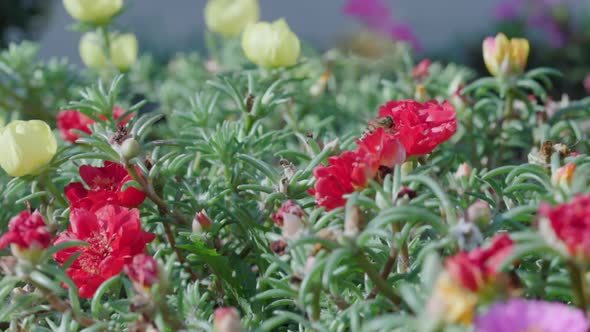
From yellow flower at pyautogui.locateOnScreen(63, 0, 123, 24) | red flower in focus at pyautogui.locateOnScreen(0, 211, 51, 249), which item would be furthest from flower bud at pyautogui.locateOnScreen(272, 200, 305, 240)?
yellow flower at pyautogui.locateOnScreen(63, 0, 123, 24)

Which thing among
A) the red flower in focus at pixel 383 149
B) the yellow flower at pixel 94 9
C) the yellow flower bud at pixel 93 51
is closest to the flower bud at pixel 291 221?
the red flower in focus at pixel 383 149

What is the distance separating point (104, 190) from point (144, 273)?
415mm

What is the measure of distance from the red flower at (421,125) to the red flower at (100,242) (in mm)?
479

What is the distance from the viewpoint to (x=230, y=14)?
2.75 metres

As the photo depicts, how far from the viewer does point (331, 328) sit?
3.80 feet

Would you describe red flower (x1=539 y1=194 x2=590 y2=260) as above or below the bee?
above

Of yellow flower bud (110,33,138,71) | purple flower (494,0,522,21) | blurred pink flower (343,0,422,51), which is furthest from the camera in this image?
purple flower (494,0,522,21)

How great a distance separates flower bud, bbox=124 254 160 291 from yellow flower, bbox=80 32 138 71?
1.44 meters

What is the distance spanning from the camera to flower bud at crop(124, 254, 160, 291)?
3.50 ft

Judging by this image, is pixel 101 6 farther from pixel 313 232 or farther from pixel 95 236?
pixel 313 232

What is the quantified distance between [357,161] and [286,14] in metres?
5.58

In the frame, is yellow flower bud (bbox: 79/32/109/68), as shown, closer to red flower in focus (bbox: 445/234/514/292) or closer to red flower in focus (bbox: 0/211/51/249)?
red flower in focus (bbox: 0/211/51/249)

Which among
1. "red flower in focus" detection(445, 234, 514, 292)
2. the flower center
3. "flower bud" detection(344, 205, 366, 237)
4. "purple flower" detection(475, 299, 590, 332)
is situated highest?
"red flower in focus" detection(445, 234, 514, 292)

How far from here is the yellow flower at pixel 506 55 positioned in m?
1.86
